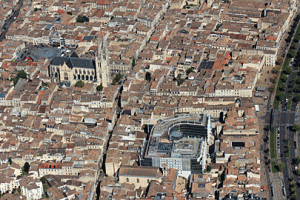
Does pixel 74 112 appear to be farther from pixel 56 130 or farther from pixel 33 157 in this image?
pixel 33 157

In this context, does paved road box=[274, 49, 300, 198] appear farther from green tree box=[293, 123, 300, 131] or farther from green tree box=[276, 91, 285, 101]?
green tree box=[276, 91, 285, 101]

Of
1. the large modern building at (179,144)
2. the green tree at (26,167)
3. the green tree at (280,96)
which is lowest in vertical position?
the green tree at (26,167)

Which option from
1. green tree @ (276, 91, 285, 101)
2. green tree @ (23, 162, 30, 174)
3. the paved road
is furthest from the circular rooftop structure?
green tree @ (23, 162, 30, 174)

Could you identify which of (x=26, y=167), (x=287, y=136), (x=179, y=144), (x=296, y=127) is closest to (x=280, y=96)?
(x=296, y=127)

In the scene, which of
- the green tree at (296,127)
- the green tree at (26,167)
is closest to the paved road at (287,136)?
the green tree at (296,127)

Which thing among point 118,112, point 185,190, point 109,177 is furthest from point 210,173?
point 118,112

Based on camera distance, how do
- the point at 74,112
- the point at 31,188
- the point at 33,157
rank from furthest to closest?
the point at 74,112 < the point at 33,157 < the point at 31,188

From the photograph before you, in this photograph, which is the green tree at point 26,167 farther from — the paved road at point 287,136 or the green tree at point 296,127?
the green tree at point 296,127

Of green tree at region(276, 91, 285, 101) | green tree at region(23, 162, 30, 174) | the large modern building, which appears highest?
green tree at region(276, 91, 285, 101)
